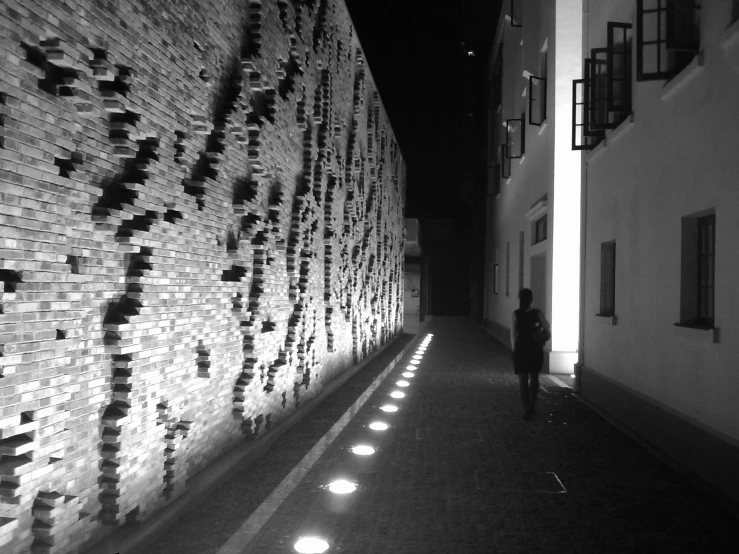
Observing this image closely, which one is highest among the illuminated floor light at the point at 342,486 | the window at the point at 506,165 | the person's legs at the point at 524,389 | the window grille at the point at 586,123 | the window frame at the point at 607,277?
the window at the point at 506,165

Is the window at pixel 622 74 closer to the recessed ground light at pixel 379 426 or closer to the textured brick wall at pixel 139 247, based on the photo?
the textured brick wall at pixel 139 247

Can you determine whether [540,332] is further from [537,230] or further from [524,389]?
[537,230]

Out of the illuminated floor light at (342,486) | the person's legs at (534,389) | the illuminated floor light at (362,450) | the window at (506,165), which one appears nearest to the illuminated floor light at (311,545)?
the illuminated floor light at (342,486)

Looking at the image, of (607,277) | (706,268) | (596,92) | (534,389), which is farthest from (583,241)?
(706,268)

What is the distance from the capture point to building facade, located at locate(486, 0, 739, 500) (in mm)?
Answer: 5988

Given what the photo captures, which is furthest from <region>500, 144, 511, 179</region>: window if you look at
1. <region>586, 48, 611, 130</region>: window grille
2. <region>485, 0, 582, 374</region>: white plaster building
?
<region>586, 48, 611, 130</region>: window grille

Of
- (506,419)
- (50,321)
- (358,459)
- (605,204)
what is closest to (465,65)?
(605,204)

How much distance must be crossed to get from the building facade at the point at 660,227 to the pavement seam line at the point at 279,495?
12.0ft

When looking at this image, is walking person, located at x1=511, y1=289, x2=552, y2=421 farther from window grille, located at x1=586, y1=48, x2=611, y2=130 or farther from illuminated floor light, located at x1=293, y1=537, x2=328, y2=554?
illuminated floor light, located at x1=293, y1=537, x2=328, y2=554

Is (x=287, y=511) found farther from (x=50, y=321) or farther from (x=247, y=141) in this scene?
(x=247, y=141)

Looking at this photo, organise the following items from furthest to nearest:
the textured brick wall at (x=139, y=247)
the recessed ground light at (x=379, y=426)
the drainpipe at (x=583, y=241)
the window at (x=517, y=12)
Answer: the window at (x=517, y=12) → the drainpipe at (x=583, y=241) → the recessed ground light at (x=379, y=426) → the textured brick wall at (x=139, y=247)

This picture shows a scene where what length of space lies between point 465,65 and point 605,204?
29.3 metres

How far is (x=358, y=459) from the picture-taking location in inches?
264

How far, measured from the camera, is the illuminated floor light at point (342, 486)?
563 centimetres
